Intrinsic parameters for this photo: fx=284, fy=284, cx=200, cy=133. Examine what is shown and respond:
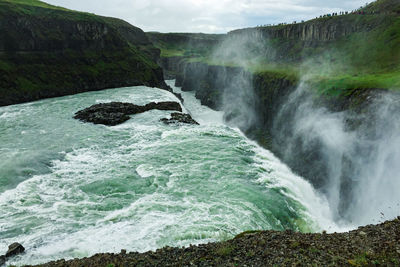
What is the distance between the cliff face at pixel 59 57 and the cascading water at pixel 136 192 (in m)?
39.3

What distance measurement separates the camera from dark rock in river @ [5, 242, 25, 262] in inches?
611

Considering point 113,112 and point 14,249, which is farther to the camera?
point 113,112

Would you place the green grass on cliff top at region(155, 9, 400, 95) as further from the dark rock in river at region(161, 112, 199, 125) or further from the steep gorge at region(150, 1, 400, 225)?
the dark rock in river at region(161, 112, 199, 125)

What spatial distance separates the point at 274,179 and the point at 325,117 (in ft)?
52.4

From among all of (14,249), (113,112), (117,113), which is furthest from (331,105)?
(14,249)

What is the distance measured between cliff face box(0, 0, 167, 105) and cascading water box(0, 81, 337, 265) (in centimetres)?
3927

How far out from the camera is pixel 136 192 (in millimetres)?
24266

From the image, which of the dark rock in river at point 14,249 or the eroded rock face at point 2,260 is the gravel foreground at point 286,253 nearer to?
the eroded rock face at point 2,260

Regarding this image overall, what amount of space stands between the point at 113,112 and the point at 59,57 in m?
49.5

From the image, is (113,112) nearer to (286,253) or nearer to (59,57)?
(286,253)

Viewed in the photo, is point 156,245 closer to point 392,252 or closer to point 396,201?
point 392,252

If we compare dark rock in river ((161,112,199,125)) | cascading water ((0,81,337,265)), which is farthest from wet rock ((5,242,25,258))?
dark rock in river ((161,112,199,125))

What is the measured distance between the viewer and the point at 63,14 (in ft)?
329

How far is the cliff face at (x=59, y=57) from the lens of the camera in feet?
244
